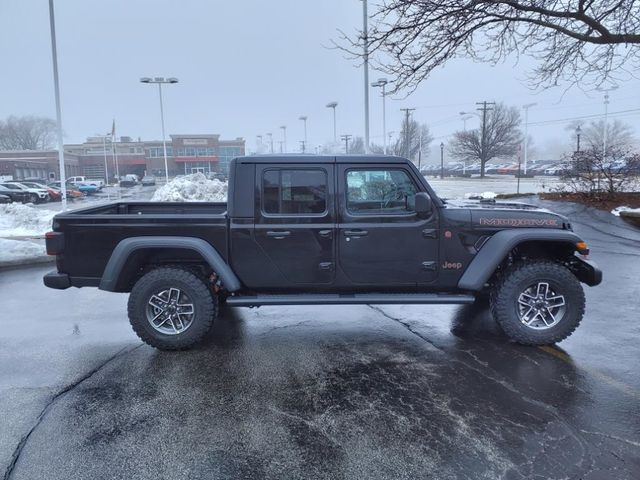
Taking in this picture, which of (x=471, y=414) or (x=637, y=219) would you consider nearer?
(x=471, y=414)

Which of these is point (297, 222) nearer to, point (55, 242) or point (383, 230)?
point (383, 230)

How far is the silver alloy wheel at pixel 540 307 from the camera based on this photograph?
5.18 meters

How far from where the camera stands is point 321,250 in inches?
205

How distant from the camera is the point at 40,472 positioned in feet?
10.2

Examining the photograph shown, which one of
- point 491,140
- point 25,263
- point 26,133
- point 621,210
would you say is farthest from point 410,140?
point 26,133

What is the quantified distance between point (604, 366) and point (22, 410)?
514 centimetres

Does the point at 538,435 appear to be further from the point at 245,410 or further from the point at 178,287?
the point at 178,287

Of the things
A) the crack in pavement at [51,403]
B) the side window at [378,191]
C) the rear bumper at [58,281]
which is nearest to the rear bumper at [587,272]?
the side window at [378,191]

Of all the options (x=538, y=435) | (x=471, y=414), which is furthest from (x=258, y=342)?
(x=538, y=435)

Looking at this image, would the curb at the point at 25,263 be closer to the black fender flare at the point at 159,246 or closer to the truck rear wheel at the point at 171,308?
the black fender flare at the point at 159,246

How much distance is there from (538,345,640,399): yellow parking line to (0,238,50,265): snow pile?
9.84m

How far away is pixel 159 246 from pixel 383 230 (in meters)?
2.31

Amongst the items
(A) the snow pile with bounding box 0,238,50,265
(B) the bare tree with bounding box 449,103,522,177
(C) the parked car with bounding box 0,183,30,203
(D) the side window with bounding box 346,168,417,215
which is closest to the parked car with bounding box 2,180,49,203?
(C) the parked car with bounding box 0,183,30,203

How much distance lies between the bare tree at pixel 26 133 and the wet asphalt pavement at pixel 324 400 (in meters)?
119
